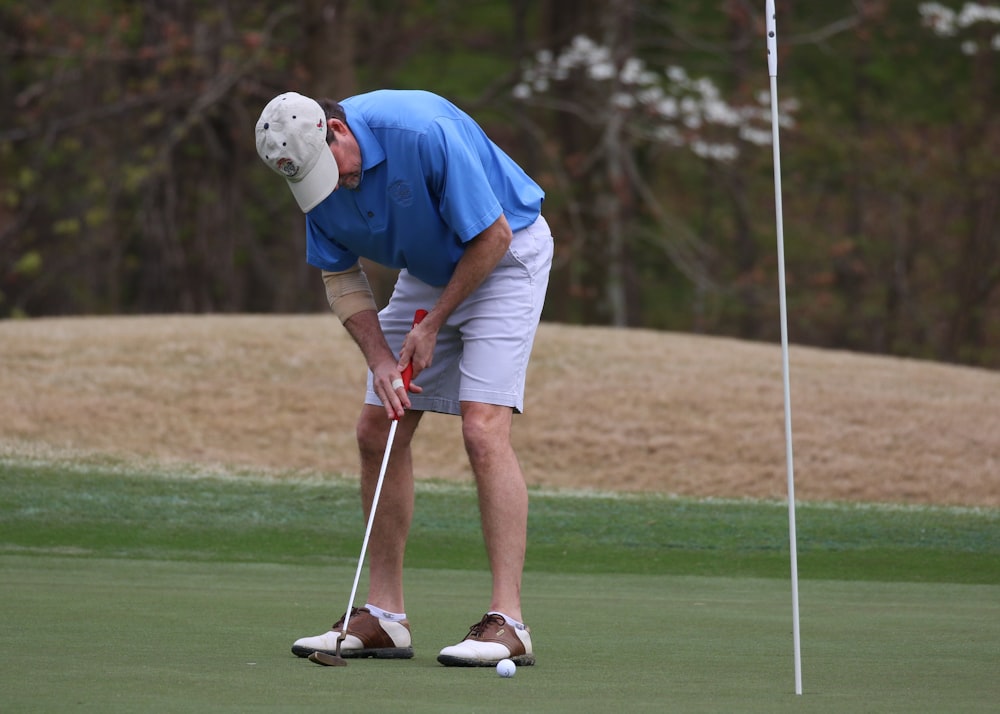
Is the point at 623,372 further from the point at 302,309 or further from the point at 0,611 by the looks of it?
the point at 302,309

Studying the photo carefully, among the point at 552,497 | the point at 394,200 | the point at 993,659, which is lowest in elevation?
the point at 552,497

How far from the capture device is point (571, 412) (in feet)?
46.9

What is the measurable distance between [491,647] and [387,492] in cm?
87

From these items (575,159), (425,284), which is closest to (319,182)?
(425,284)

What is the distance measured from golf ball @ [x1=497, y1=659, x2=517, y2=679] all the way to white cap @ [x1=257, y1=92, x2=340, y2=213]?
4.92 feet

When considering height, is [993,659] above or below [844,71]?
below

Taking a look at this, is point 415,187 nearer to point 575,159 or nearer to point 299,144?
point 299,144

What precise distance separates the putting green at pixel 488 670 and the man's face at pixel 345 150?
1.44 meters

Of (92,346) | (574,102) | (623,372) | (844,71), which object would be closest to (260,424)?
(92,346)

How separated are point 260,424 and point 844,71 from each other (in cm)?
2101

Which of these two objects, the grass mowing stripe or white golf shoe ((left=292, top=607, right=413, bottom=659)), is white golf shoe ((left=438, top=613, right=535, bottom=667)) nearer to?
white golf shoe ((left=292, top=607, right=413, bottom=659))

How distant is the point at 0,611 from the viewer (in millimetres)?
5223

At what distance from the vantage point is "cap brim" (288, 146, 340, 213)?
4633 mm

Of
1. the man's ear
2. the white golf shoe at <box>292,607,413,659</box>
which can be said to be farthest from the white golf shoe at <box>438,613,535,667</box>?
the man's ear
